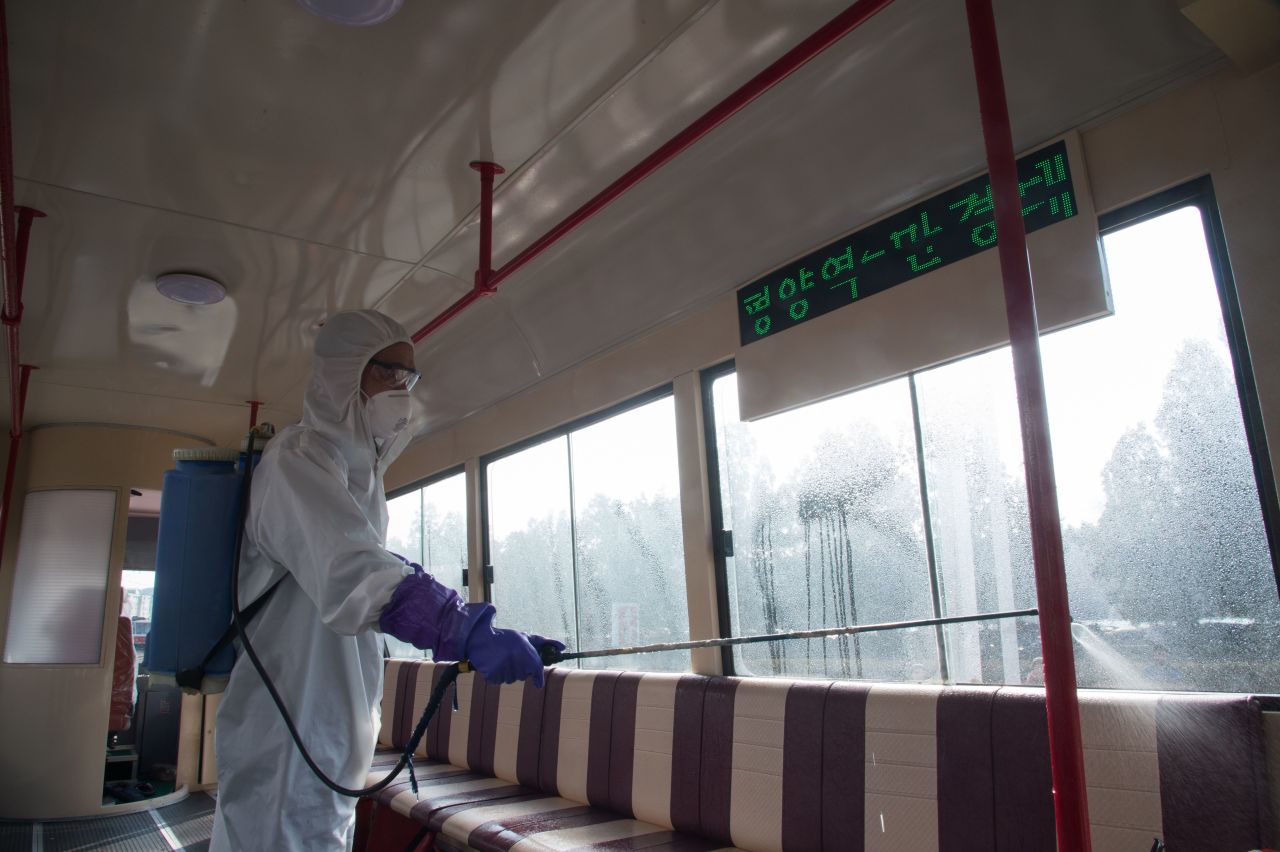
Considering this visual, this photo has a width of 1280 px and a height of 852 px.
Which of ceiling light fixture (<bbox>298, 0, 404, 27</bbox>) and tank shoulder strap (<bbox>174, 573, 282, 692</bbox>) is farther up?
ceiling light fixture (<bbox>298, 0, 404, 27</bbox>)

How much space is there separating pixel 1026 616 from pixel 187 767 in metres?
6.03

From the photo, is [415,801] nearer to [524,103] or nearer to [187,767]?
[524,103]

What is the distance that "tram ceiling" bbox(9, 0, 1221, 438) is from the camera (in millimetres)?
2117

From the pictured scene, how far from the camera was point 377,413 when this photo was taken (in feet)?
6.32

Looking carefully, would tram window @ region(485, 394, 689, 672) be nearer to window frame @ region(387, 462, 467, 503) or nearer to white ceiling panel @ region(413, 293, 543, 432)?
white ceiling panel @ region(413, 293, 543, 432)

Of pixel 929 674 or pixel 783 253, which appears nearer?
pixel 929 674

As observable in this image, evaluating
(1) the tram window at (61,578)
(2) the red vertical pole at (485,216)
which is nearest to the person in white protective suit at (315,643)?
(2) the red vertical pole at (485,216)

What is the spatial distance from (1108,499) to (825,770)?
1.11m

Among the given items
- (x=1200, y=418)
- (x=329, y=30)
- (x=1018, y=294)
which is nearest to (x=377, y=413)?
(x=329, y=30)

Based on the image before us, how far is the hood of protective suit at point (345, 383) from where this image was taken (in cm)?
184

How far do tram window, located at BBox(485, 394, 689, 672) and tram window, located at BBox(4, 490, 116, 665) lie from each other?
295 centimetres

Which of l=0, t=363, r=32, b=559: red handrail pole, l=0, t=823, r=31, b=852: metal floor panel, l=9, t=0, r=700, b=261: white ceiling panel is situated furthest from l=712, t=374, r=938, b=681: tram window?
l=0, t=823, r=31, b=852: metal floor panel

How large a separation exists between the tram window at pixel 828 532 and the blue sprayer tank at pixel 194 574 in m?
2.02

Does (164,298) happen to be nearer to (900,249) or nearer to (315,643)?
(315,643)
